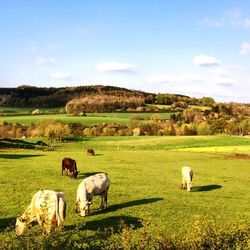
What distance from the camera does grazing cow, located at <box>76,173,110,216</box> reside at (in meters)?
21.2

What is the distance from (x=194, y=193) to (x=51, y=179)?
38.4ft

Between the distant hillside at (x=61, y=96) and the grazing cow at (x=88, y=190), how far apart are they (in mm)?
148621

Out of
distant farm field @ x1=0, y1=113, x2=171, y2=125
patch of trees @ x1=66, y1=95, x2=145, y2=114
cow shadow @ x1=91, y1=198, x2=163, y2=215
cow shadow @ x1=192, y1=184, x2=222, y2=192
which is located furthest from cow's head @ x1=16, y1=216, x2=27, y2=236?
patch of trees @ x1=66, y1=95, x2=145, y2=114

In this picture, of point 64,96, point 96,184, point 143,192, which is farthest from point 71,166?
point 64,96

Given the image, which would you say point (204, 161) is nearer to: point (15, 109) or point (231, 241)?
point (231, 241)

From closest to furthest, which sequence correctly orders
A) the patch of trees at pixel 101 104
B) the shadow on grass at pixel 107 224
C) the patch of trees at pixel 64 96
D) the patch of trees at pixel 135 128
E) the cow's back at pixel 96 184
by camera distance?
the shadow on grass at pixel 107 224 < the cow's back at pixel 96 184 < the patch of trees at pixel 135 128 < the patch of trees at pixel 101 104 < the patch of trees at pixel 64 96

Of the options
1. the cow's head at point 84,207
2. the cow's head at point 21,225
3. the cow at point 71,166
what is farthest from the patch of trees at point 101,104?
the cow's head at point 21,225

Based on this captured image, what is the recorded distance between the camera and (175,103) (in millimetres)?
181375

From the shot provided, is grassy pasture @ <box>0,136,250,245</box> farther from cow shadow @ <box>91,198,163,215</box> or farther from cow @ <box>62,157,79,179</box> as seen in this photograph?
cow @ <box>62,157,79,179</box>

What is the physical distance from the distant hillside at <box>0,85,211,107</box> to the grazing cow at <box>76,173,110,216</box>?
149 m

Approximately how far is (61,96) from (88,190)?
159817 millimetres

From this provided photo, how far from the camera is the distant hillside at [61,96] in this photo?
17188 cm

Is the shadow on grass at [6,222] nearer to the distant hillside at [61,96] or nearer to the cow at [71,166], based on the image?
the cow at [71,166]

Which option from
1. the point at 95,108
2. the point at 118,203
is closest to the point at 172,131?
the point at 95,108
